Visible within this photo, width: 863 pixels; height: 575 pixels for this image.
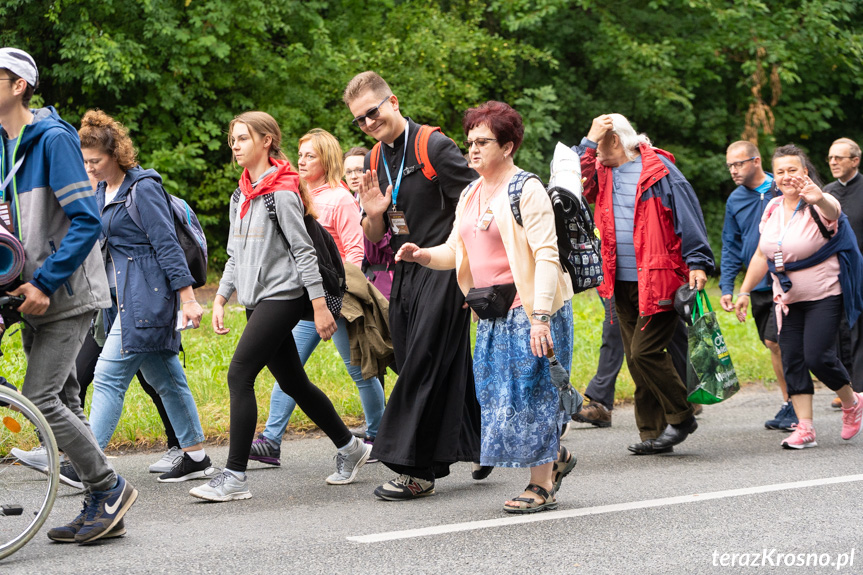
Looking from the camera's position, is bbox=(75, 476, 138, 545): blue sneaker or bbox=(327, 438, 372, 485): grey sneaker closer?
bbox=(75, 476, 138, 545): blue sneaker

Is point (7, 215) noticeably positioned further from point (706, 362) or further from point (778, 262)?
point (778, 262)

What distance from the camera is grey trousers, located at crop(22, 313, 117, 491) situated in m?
4.21

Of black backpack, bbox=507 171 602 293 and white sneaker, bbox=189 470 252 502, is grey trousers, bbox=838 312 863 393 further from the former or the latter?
white sneaker, bbox=189 470 252 502

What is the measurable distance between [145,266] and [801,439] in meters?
4.32

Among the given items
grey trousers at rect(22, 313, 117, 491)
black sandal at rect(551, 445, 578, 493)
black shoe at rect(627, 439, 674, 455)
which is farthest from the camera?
black shoe at rect(627, 439, 674, 455)

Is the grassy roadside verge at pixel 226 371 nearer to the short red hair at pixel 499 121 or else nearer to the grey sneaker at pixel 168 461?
the grey sneaker at pixel 168 461

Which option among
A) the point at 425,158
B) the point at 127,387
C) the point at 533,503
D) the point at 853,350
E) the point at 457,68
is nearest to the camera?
the point at 533,503

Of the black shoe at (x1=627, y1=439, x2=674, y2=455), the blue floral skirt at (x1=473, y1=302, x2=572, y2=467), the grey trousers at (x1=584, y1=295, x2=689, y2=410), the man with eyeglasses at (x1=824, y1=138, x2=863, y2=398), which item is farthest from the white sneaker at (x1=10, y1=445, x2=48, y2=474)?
the man with eyeglasses at (x1=824, y1=138, x2=863, y2=398)

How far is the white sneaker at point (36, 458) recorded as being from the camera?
414cm

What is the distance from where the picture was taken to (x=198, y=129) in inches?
639

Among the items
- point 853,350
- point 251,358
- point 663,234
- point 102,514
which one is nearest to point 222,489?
point 251,358

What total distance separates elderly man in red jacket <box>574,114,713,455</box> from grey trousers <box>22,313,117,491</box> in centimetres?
329

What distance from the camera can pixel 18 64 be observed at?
13.8 feet

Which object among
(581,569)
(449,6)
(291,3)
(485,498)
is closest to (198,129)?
(291,3)
